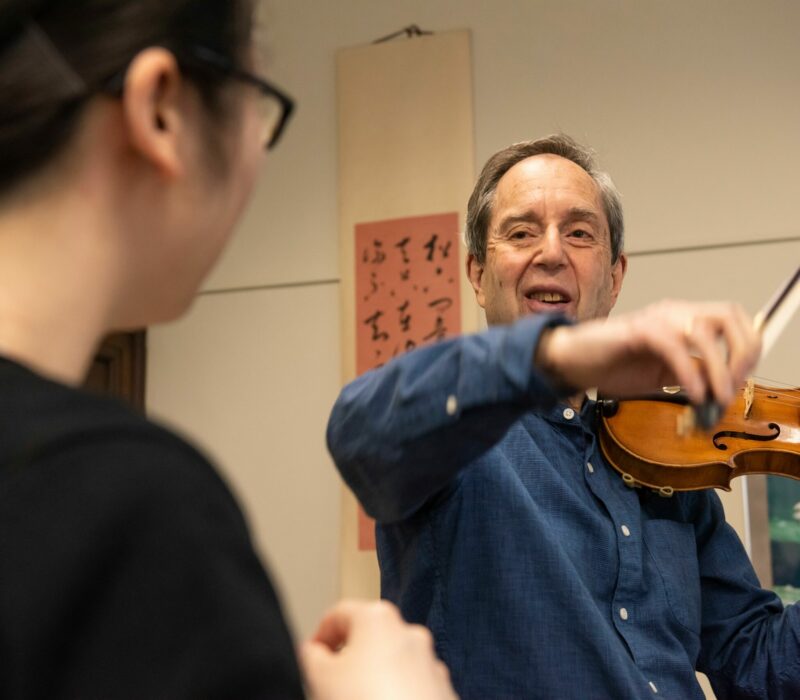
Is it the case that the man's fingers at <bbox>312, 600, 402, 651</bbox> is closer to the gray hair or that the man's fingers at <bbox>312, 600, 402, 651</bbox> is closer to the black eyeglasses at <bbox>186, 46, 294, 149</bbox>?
the black eyeglasses at <bbox>186, 46, 294, 149</bbox>

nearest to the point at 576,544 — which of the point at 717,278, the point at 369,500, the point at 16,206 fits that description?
the point at 369,500

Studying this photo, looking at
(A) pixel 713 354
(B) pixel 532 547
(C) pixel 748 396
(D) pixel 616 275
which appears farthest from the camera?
(D) pixel 616 275

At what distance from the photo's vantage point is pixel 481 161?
2.18m

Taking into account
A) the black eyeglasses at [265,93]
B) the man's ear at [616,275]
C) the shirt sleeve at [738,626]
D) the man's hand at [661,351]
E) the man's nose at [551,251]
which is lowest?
→ the shirt sleeve at [738,626]

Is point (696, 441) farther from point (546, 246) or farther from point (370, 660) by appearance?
point (370, 660)

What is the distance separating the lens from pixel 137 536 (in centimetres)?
35

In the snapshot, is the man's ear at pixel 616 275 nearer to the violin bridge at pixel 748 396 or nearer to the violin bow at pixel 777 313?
the violin bridge at pixel 748 396

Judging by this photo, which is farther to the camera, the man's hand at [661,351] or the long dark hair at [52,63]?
the man's hand at [661,351]

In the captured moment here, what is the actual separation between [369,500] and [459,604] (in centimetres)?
20

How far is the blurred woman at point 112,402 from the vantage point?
1.11 ft

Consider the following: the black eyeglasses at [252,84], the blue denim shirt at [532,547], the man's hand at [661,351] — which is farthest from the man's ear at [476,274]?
the black eyeglasses at [252,84]

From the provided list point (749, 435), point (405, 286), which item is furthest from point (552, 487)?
point (405, 286)

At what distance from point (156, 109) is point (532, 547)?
Answer: 27.0 inches

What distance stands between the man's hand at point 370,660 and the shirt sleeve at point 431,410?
0.74 feet
